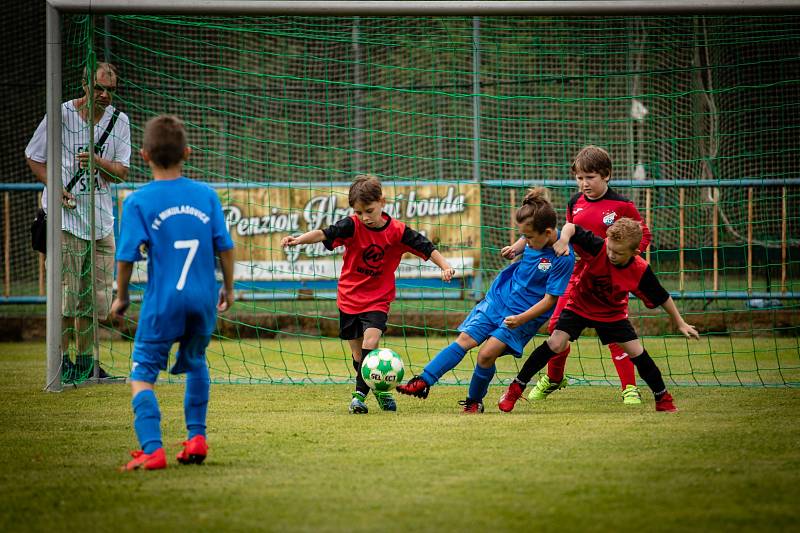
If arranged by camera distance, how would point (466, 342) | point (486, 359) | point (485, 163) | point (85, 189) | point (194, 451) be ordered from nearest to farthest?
point (194, 451)
point (486, 359)
point (466, 342)
point (85, 189)
point (485, 163)

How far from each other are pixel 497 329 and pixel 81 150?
134 inches

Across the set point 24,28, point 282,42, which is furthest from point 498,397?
point 24,28

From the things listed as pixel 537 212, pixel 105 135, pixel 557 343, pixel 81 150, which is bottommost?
pixel 557 343

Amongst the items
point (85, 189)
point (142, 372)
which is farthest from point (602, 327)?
point (85, 189)

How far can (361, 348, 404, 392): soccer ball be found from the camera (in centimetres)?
545

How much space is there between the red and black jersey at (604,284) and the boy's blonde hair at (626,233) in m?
0.18

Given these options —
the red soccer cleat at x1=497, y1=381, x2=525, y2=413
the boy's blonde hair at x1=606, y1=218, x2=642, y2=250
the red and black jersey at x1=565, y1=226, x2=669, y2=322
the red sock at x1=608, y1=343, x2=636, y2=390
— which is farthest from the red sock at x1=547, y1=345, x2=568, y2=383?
the boy's blonde hair at x1=606, y1=218, x2=642, y2=250

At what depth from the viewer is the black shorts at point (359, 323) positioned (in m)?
5.77

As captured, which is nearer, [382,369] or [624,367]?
[382,369]

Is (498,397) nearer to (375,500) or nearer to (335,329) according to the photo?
(375,500)

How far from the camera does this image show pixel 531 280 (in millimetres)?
5625

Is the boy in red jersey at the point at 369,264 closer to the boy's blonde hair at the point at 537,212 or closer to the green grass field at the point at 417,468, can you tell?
the green grass field at the point at 417,468

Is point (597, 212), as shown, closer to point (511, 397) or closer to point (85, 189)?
point (511, 397)

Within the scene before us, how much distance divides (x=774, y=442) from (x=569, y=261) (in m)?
1.59
